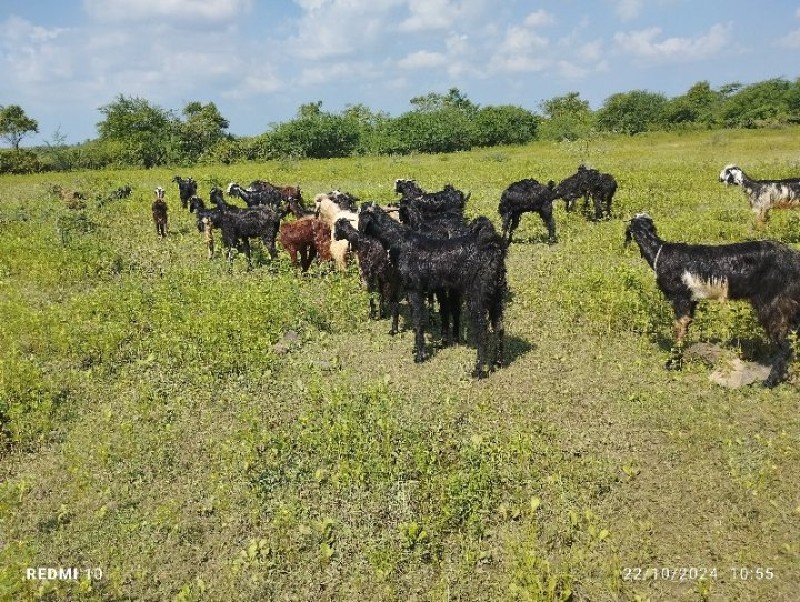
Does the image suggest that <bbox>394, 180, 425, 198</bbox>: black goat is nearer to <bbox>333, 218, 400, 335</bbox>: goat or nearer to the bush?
<bbox>333, 218, 400, 335</bbox>: goat

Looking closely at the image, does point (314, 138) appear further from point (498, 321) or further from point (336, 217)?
point (498, 321)

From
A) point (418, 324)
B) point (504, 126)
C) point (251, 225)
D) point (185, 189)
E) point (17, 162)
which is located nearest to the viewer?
point (418, 324)

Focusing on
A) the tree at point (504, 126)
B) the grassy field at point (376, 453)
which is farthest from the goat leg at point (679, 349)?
the tree at point (504, 126)

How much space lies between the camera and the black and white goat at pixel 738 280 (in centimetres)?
698

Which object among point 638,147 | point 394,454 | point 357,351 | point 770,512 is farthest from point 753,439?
point 638,147

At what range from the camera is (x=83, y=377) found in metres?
8.31

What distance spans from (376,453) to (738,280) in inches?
208

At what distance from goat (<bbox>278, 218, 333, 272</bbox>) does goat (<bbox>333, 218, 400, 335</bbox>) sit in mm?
2228

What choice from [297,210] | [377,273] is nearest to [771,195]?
[377,273]

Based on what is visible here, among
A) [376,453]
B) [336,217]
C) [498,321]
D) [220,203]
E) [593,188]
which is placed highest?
[220,203]

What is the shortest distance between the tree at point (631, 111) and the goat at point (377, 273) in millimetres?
55959

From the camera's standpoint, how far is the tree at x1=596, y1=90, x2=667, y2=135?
2431 inches

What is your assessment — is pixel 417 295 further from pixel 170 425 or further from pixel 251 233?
pixel 251 233

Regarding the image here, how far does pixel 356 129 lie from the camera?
57.0m
